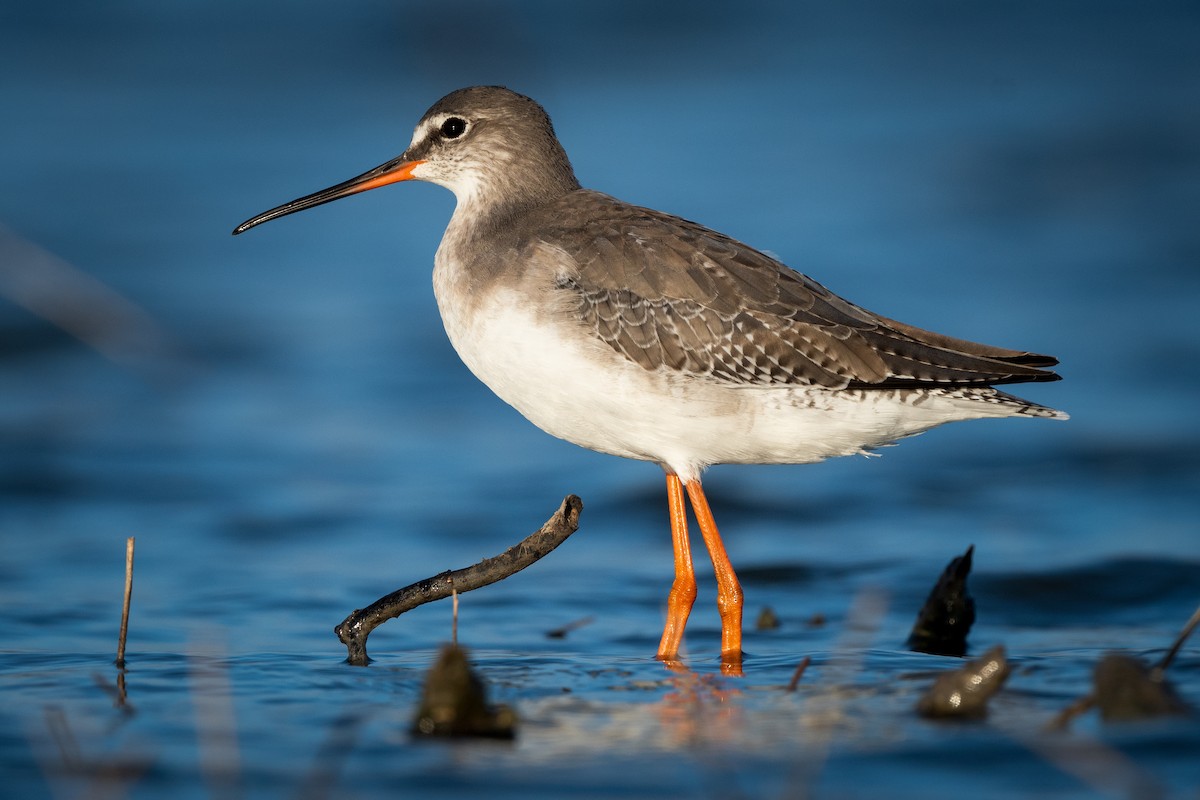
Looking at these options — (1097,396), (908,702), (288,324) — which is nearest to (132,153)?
(288,324)

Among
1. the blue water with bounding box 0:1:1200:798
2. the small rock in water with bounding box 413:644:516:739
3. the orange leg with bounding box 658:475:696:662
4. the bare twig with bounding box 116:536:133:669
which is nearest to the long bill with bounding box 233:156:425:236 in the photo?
the orange leg with bounding box 658:475:696:662

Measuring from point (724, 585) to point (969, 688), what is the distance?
8.43 ft

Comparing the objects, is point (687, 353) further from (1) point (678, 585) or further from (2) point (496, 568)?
(2) point (496, 568)

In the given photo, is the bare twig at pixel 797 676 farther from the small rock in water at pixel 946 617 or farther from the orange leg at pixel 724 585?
the small rock in water at pixel 946 617

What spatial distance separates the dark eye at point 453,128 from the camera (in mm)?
9594

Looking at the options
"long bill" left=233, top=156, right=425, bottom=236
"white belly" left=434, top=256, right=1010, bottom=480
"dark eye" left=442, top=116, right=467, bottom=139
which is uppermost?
"dark eye" left=442, top=116, right=467, bottom=139

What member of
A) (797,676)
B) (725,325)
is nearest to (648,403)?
(725,325)

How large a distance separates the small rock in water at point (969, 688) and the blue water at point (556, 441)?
0.32ft

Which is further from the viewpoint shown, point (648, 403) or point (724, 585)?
point (724, 585)

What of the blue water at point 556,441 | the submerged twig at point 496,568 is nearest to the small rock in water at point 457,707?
the blue water at point 556,441

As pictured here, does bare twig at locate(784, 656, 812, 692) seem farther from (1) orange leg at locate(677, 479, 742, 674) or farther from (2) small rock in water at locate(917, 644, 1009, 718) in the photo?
(1) orange leg at locate(677, 479, 742, 674)

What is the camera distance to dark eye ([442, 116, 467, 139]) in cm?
959

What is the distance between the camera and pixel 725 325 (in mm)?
8656

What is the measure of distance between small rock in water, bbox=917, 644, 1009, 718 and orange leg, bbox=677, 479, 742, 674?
6.46ft
